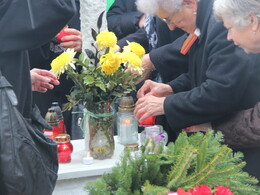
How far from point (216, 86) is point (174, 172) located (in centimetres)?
80

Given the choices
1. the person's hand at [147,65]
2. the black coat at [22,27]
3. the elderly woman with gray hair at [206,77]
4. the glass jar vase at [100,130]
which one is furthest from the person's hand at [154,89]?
the black coat at [22,27]

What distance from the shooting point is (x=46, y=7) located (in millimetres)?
1546

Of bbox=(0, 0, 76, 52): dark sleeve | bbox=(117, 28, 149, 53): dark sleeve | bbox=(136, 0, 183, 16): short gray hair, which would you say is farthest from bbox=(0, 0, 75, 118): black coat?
bbox=(117, 28, 149, 53): dark sleeve

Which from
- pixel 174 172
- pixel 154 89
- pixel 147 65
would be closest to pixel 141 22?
pixel 147 65

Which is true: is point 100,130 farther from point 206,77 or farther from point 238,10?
point 238,10

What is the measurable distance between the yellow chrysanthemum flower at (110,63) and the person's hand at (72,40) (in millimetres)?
766

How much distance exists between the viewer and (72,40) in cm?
270

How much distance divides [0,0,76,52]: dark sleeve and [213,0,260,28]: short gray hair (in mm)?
610

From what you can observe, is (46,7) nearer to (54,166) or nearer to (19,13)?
(19,13)

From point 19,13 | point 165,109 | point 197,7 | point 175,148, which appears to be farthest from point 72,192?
point 197,7

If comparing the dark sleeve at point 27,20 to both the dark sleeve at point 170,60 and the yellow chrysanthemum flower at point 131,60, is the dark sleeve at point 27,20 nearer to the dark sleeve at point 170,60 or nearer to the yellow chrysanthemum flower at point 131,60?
the yellow chrysanthemum flower at point 131,60

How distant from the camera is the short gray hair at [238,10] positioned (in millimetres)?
1595

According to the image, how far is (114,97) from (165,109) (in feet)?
0.89

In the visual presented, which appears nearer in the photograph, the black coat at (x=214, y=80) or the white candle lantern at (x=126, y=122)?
the black coat at (x=214, y=80)
